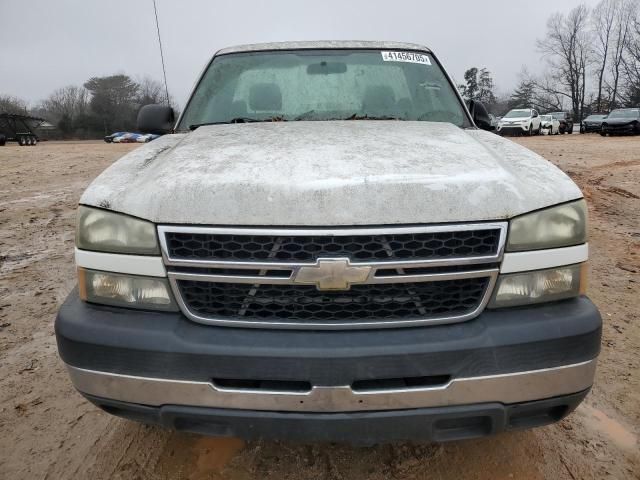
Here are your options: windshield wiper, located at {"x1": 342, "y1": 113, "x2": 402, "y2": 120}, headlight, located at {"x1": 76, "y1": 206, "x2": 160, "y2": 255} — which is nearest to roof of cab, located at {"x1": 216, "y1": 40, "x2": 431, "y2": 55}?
windshield wiper, located at {"x1": 342, "y1": 113, "x2": 402, "y2": 120}

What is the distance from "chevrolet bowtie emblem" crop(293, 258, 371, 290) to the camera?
5.28ft

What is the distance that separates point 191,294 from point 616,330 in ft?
9.75

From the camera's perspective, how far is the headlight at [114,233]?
1727 mm

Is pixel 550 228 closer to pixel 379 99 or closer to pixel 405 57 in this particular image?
pixel 379 99

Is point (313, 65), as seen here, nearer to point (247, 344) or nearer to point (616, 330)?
point (247, 344)

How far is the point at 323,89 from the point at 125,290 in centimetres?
190

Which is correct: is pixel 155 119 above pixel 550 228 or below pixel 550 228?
above

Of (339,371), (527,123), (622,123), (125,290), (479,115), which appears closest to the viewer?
(339,371)

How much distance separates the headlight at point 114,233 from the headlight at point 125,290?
0.32 feet

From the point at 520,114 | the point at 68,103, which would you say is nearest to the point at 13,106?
the point at 68,103

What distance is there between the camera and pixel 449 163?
74.7 inches

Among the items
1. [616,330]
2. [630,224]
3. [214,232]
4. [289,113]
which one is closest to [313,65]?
[289,113]

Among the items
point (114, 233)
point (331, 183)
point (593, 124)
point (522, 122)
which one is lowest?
point (593, 124)

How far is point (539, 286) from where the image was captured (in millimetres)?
1754
